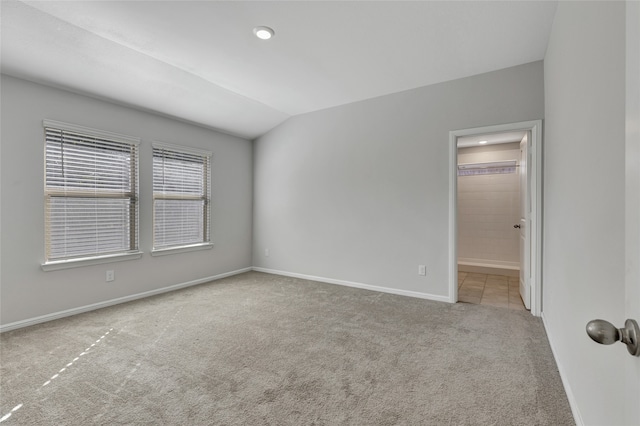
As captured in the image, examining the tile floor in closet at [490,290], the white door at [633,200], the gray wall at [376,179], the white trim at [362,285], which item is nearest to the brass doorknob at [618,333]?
the white door at [633,200]

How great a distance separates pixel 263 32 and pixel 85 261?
3041mm

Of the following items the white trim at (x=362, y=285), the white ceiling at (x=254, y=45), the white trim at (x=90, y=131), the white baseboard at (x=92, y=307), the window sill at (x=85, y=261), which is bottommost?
the white baseboard at (x=92, y=307)

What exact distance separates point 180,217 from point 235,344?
8.19ft

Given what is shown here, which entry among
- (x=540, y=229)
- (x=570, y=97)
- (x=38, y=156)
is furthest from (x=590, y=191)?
(x=38, y=156)

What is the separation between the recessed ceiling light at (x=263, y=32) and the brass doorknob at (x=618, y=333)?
2932mm

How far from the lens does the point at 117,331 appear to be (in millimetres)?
2900

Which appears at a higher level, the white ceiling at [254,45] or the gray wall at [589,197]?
the white ceiling at [254,45]

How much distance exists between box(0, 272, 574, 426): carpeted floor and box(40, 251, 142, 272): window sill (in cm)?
54

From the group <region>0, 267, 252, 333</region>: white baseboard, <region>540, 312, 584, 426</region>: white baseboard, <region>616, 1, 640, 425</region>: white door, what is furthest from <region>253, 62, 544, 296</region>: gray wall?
<region>616, 1, 640, 425</region>: white door

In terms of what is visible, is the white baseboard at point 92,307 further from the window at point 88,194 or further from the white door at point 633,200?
the white door at point 633,200

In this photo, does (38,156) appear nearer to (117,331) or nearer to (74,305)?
(74,305)

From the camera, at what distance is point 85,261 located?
3.40m

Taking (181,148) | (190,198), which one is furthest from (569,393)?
(181,148)

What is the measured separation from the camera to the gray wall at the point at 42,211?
9.55 ft
